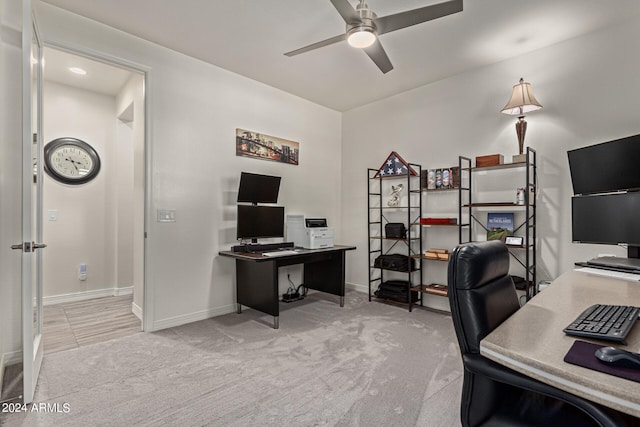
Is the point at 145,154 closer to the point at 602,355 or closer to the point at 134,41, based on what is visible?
the point at 134,41

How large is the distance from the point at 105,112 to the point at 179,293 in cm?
290

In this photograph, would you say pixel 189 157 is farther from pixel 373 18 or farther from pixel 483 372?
pixel 483 372

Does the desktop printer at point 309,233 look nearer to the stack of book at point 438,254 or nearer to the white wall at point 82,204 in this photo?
the stack of book at point 438,254

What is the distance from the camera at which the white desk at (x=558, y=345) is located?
67 cm

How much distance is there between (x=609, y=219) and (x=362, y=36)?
6.54 ft

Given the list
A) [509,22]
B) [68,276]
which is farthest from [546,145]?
[68,276]

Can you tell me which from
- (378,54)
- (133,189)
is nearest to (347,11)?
(378,54)

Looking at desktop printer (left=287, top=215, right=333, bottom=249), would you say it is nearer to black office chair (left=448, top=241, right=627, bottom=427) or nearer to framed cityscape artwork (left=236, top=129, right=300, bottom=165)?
framed cityscape artwork (left=236, top=129, right=300, bottom=165)

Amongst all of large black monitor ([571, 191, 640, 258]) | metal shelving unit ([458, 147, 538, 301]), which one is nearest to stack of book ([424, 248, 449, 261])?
metal shelving unit ([458, 147, 538, 301])

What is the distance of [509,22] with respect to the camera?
268 cm

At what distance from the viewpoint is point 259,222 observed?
3.62 m

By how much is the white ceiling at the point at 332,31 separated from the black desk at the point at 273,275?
2017 mm

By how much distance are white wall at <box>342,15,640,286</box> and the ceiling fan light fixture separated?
1933mm

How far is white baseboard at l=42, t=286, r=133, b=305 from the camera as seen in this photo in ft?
13.2
